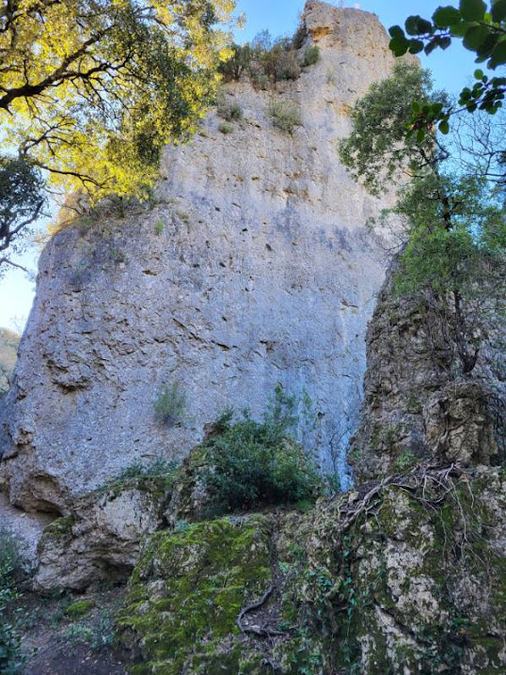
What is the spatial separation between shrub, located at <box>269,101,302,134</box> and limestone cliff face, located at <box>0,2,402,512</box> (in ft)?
0.70

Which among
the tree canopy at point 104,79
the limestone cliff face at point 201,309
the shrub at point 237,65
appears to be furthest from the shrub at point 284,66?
the tree canopy at point 104,79

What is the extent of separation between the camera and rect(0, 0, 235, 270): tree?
25.4 feet

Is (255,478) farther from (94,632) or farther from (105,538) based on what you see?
(94,632)

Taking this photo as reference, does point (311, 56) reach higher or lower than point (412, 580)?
higher

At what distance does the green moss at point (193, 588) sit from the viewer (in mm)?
4652

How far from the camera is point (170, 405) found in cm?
1141

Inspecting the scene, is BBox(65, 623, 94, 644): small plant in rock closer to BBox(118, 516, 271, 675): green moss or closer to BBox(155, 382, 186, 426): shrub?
BBox(118, 516, 271, 675): green moss

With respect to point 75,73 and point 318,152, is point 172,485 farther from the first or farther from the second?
point 318,152

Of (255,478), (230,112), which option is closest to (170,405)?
(255,478)

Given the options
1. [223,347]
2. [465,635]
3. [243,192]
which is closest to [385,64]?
[243,192]

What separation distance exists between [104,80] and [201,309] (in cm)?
611

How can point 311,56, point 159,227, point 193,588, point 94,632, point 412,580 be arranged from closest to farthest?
point 412,580, point 193,588, point 94,632, point 159,227, point 311,56

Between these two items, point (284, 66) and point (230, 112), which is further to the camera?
point (284, 66)

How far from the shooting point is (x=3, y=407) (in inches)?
482
